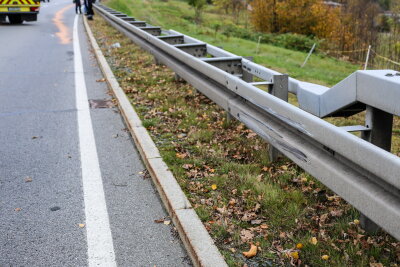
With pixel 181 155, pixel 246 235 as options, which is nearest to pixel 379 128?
pixel 246 235

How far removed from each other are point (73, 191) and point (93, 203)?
1.20 feet

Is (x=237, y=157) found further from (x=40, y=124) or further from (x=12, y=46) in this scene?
(x=12, y=46)

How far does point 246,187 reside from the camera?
4371 millimetres

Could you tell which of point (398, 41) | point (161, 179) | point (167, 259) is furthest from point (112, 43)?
point (398, 41)

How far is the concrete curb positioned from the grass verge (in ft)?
0.33

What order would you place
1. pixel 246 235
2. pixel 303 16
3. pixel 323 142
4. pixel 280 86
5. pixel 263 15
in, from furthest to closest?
pixel 263 15 < pixel 303 16 < pixel 280 86 < pixel 246 235 < pixel 323 142

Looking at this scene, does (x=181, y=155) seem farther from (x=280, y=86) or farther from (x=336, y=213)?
(x=336, y=213)

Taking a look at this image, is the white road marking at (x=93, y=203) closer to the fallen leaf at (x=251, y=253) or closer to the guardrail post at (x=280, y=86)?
the fallen leaf at (x=251, y=253)

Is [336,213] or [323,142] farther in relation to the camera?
[336,213]

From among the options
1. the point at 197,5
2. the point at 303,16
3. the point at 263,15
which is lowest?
the point at 303,16

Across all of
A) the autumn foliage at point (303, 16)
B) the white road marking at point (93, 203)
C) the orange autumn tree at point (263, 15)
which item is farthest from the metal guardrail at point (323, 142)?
the orange autumn tree at point (263, 15)

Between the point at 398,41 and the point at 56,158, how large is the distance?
66.5 feet

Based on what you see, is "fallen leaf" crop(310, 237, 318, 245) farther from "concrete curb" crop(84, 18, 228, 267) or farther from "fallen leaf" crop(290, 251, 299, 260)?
"concrete curb" crop(84, 18, 228, 267)

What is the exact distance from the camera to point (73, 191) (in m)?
4.45
